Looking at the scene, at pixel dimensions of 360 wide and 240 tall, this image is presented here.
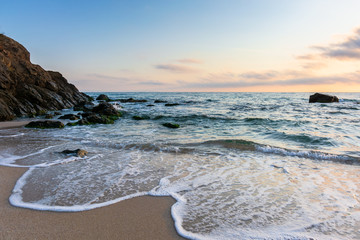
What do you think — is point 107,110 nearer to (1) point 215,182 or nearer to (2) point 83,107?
(2) point 83,107

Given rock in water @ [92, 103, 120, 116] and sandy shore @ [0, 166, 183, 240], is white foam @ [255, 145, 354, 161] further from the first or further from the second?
rock in water @ [92, 103, 120, 116]

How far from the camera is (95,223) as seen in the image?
301cm

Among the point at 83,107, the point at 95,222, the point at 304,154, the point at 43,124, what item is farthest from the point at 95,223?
the point at 83,107

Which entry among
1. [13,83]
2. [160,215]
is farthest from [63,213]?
[13,83]

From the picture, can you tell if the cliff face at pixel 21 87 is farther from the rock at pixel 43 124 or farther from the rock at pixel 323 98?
the rock at pixel 323 98

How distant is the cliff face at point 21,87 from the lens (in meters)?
16.1

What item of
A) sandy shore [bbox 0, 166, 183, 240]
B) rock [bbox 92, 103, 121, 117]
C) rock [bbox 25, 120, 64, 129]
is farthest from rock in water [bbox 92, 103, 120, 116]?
sandy shore [bbox 0, 166, 183, 240]

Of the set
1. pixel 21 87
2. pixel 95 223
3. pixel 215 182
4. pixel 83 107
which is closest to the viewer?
pixel 95 223

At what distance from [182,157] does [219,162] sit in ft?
3.69

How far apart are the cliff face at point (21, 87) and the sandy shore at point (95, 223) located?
539 inches

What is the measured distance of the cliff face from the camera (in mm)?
16131

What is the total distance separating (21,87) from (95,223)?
65.1 feet

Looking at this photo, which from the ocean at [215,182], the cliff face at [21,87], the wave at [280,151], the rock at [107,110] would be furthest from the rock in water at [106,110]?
the wave at [280,151]

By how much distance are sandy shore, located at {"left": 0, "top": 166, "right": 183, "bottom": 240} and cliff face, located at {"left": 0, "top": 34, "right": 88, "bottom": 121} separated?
13687 millimetres
